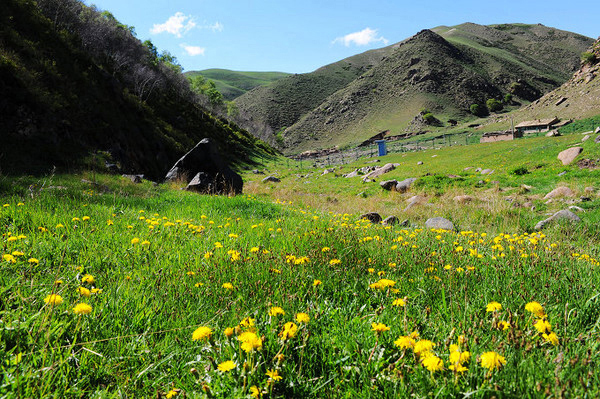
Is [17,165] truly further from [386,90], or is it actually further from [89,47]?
[386,90]

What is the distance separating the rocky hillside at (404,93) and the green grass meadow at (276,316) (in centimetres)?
11374

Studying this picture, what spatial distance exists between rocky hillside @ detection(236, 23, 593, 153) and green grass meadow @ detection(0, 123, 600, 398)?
114m

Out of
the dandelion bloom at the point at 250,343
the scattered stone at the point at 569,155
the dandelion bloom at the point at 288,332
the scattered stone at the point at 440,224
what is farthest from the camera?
the scattered stone at the point at 569,155

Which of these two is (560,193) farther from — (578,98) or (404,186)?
(578,98)

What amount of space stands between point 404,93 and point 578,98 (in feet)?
260

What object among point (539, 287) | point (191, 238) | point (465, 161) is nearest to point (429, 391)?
point (539, 287)

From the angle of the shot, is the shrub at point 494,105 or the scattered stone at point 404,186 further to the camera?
the shrub at point 494,105

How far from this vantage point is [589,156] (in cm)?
1443

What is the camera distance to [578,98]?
2201 inches

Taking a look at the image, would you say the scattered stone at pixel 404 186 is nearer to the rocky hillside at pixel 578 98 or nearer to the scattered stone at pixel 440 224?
the scattered stone at pixel 440 224

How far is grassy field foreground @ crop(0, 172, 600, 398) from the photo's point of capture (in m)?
1.44

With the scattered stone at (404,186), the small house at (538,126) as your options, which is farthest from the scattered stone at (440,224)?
the small house at (538,126)

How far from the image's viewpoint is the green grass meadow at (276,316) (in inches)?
56.9

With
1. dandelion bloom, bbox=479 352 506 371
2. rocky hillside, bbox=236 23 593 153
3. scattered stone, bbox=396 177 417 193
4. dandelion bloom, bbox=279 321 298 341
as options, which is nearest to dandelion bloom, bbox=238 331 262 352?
dandelion bloom, bbox=279 321 298 341
